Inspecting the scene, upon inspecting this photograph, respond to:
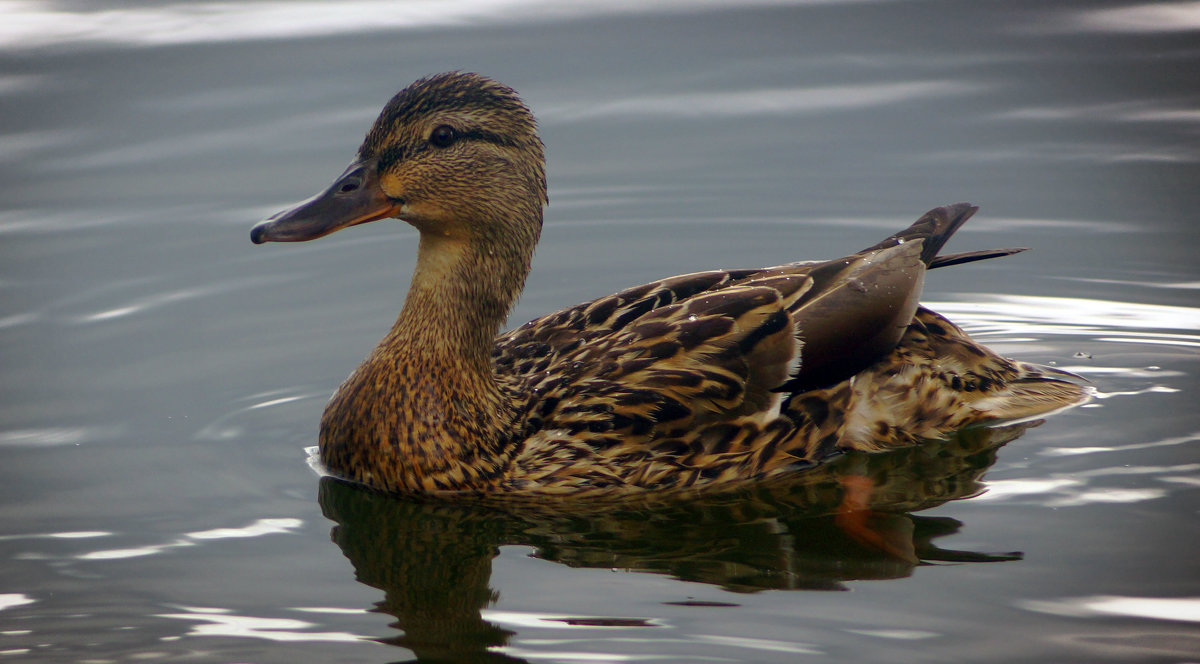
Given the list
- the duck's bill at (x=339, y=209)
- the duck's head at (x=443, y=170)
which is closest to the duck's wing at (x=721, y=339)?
the duck's head at (x=443, y=170)

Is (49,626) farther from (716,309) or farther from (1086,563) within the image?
(1086,563)

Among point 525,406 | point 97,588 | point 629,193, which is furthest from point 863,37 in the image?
point 97,588

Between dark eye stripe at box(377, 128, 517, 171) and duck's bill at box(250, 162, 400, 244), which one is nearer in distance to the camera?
duck's bill at box(250, 162, 400, 244)

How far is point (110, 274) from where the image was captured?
908cm

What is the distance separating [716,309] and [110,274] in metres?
4.28

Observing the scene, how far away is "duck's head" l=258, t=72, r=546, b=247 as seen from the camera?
21.4 ft

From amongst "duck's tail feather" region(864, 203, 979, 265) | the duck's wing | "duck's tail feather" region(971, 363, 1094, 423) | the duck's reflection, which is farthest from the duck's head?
"duck's tail feather" region(971, 363, 1094, 423)

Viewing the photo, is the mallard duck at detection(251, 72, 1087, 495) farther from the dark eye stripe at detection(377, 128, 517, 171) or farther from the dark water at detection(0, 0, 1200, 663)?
the dark water at detection(0, 0, 1200, 663)

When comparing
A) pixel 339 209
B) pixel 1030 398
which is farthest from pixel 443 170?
pixel 1030 398

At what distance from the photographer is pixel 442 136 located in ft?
21.7

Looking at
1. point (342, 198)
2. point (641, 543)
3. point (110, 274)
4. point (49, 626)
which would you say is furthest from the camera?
point (110, 274)

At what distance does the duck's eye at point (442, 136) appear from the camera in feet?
21.6

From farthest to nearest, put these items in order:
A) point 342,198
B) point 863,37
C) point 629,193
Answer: point 863,37 < point 629,193 < point 342,198

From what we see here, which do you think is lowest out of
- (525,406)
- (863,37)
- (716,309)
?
(525,406)
